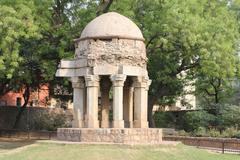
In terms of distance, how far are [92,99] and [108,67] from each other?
1655mm

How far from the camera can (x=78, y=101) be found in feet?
80.9

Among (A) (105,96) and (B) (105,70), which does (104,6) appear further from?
(B) (105,70)

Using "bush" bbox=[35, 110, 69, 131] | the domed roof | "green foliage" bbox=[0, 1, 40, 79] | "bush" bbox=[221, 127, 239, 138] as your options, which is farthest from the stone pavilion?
"bush" bbox=[35, 110, 69, 131]

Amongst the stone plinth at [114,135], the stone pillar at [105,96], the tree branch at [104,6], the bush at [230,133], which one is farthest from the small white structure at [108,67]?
the tree branch at [104,6]

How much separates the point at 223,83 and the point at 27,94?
1595 centimetres

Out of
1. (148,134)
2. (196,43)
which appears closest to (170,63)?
(196,43)

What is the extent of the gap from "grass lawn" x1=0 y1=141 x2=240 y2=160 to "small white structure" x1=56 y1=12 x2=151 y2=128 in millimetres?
2572

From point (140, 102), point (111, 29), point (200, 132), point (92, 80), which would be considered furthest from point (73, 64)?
point (200, 132)

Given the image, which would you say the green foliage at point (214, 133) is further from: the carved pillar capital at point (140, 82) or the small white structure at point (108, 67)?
the carved pillar capital at point (140, 82)

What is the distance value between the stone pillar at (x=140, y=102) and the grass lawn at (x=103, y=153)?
9.18ft

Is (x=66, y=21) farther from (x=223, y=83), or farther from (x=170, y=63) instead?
(x=223, y=83)

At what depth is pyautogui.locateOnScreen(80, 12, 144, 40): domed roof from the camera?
2333cm

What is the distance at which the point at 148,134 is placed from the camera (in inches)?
891

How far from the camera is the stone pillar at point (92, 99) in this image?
76.1 ft
